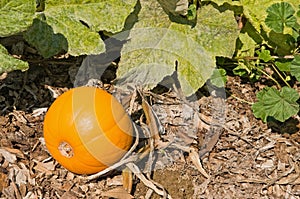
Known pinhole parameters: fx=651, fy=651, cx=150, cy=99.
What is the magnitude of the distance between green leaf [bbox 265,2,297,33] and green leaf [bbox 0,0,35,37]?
114 cm

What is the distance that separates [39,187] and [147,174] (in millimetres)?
497

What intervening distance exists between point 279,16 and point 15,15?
1.25 meters

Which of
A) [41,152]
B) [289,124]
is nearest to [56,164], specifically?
[41,152]

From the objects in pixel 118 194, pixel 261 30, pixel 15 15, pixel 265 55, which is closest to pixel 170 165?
pixel 118 194

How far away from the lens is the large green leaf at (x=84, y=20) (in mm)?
3002

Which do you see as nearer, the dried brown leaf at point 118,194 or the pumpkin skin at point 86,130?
the pumpkin skin at point 86,130

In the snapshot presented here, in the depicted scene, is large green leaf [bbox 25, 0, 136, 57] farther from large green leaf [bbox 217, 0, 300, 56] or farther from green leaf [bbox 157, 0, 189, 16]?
large green leaf [bbox 217, 0, 300, 56]

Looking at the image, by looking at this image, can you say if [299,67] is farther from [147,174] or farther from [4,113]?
[4,113]

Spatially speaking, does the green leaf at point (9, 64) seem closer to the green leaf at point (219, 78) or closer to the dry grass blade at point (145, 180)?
the dry grass blade at point (145, 180)

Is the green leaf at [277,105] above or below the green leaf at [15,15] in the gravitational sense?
below

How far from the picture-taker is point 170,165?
309 centimetres

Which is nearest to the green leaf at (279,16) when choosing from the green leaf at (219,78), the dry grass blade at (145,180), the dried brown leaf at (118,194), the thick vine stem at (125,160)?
the green leaf at (219,78)

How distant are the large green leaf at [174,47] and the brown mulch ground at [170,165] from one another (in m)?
0.24

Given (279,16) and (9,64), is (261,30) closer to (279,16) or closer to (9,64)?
(279,16)
